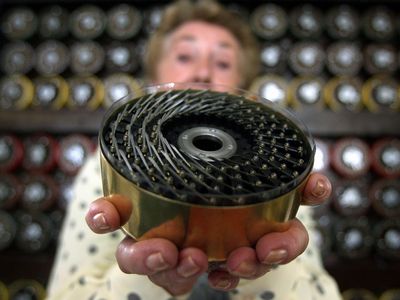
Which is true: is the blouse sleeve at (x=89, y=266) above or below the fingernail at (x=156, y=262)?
below

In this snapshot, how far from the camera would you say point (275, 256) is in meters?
0.32

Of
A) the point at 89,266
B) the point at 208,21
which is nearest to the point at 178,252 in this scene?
the point at 89,266

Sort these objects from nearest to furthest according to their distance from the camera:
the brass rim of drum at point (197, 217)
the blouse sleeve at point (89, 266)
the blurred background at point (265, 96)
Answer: the brass rim of drum at point (197, 217), the blouse sleeve at point (89, 266), the blurred background at point (265, 96)

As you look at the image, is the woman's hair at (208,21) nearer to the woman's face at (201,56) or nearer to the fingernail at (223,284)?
the woman's face at (201,56)

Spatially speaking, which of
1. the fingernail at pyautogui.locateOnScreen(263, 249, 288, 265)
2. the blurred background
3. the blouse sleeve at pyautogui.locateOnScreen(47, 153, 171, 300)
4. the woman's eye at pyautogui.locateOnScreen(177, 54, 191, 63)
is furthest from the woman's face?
the fingernail at pyautogui.locateOnScreen(263, 249, 288, 265)

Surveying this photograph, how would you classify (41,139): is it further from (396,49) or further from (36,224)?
(396,49)

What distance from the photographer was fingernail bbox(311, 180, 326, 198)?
1.11ft

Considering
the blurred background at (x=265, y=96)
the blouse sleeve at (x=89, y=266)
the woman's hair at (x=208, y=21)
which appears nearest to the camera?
the blouse sleeve at (x=89, y=266)

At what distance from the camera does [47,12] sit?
1203 millimetres

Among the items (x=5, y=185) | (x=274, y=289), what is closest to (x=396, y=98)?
(x=274, y=289)

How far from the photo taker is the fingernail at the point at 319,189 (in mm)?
338

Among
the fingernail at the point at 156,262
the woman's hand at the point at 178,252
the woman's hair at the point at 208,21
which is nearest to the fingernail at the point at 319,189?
the woman's hand at the point at 178,252

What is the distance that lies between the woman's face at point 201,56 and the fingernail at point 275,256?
418 millimetres

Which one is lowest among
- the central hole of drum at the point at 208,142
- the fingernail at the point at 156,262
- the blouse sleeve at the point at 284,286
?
the blouse sleeve at the point at 284,286
